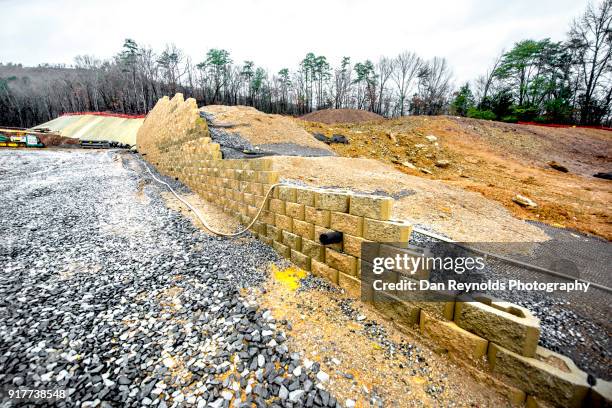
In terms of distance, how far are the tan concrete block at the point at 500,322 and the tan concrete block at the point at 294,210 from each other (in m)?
2.19

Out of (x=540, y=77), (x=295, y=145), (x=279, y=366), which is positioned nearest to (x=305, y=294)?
(x=279, y=366)

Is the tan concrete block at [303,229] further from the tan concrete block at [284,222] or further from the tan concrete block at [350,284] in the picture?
the tan concrete block at [350,284]

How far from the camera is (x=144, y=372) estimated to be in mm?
2127

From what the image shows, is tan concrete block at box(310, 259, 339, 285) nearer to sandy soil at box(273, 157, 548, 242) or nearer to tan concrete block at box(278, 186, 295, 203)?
tan concrete block at box(278, 186, 295, 203)

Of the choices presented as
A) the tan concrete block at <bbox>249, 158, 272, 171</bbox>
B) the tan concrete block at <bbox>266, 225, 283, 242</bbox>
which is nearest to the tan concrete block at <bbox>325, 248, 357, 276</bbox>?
the tan concrete block at <bbox>266, 225, 283, 242</bbox>

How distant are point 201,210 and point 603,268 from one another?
8.58m

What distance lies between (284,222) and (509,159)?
1943cm

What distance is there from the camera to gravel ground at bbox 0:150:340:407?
6.56 feet

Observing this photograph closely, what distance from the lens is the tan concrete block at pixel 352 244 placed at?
9.75 feet

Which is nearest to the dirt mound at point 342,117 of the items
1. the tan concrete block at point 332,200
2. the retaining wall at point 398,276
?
the retaining wall at point 398,276

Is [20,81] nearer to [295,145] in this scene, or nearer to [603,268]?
[295,145]

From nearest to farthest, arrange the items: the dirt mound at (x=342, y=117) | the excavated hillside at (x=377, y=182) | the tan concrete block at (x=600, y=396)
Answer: the tan concrete block at (x=600, y=396) < the excavated hillside at (x=377, y=182) < the dirt mound at (x=342, y=117)

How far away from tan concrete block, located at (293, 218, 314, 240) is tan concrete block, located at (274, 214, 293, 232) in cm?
11

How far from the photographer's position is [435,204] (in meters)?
7.58
